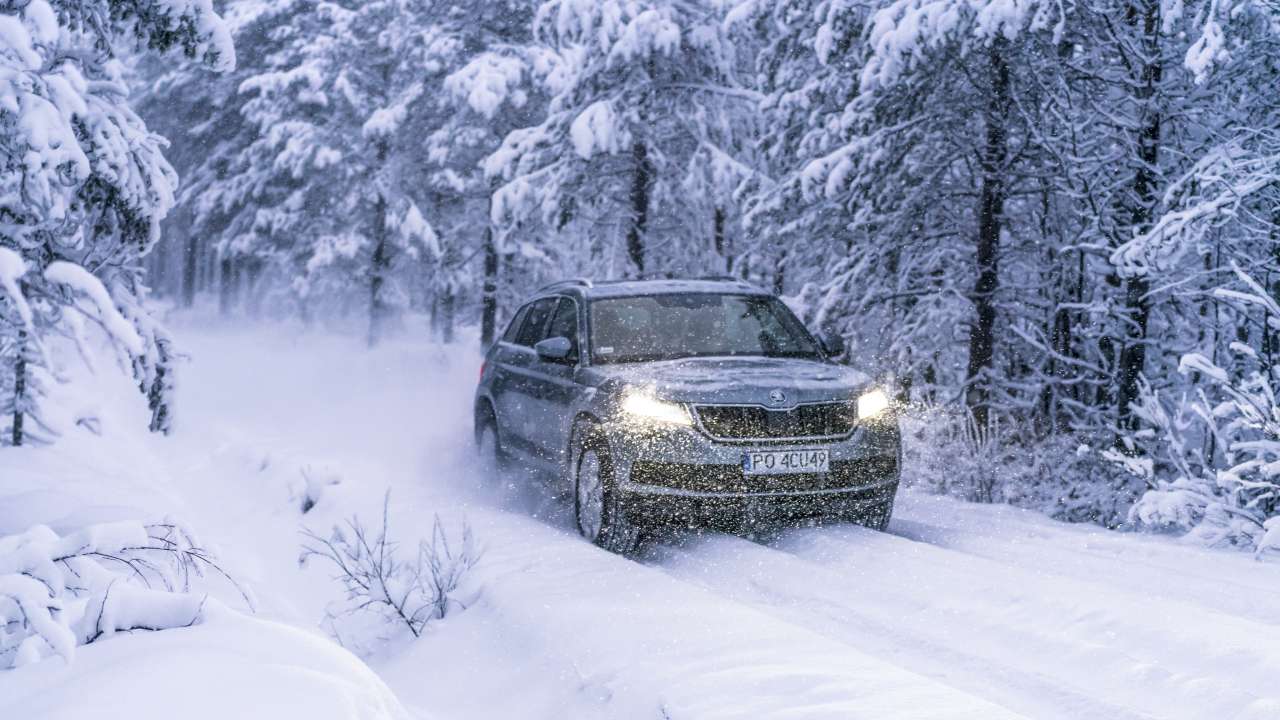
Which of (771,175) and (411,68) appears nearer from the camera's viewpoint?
(771,175)

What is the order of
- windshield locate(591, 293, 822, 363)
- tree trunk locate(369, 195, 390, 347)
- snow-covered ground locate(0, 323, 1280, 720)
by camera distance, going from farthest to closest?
tree trunk locate(369, 195, 390, 347) → windshield locate(591, 293, 822, 363) → snow-covered ground locate(0, 323, 1280, 720)

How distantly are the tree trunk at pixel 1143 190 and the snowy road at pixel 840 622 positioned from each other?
262 cm

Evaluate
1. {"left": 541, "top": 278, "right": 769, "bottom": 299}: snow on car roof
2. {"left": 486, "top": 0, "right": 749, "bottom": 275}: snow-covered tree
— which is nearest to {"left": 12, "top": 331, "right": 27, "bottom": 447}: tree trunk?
{"left": 541, "top": 278, "right": 769, "bottom": 299}: snow on car roof

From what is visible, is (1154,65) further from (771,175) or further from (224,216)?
(224,216)

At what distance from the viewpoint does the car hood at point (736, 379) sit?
22.7ft

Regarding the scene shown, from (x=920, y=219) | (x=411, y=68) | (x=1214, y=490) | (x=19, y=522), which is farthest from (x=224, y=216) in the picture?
(x=1214, y=490)

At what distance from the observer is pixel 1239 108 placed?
9.84m

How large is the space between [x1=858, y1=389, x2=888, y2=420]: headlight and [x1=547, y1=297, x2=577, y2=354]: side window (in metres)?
2.28

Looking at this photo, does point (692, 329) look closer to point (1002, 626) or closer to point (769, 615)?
point (769, 615)

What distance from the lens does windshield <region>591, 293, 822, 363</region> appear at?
8047 mm

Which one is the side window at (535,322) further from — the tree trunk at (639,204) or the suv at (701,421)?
the tree trunk at (639,204)

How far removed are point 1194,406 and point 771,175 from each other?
1212cm

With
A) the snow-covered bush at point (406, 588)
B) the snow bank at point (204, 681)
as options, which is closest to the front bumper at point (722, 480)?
the snow-covered bush at point (406, 588)

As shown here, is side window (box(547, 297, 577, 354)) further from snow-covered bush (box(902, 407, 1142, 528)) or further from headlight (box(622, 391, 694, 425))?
snow-covered bush (box(902, 407, 1142, 528))
